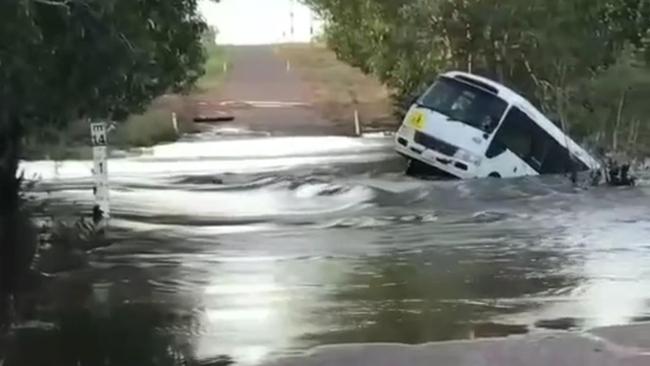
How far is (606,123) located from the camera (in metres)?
30.1

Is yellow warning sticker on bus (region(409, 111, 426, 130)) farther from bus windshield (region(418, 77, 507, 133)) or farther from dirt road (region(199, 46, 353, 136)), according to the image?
dirt road (region(199, 46, 353, 136))

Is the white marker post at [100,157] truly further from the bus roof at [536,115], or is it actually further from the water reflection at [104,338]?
the bus roof at [536,115]

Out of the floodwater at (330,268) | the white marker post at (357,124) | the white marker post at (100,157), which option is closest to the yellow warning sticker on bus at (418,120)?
the floodwater at (330,268)

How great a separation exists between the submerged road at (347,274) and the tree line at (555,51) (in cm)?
374

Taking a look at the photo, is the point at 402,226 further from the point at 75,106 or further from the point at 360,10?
the point at 360,10

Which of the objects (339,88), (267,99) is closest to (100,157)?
(267,99)

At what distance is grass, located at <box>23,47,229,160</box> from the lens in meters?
27.2

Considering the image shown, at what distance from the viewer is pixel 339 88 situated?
60.0 metres

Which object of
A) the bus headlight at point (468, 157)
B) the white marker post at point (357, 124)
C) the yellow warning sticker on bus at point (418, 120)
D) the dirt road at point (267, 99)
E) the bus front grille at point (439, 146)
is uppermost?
the yellow warning sticker on bus at point (418, 120)

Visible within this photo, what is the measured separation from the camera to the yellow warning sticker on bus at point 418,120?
2721cm

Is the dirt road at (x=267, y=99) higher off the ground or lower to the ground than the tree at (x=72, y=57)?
lower

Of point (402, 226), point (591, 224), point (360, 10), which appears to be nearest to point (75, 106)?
point (402, 226)

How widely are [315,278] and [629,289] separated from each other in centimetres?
345

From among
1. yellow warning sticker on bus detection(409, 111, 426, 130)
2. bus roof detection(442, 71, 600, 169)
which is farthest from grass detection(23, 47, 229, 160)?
bus roof detection(442, 71, 600, 169)
